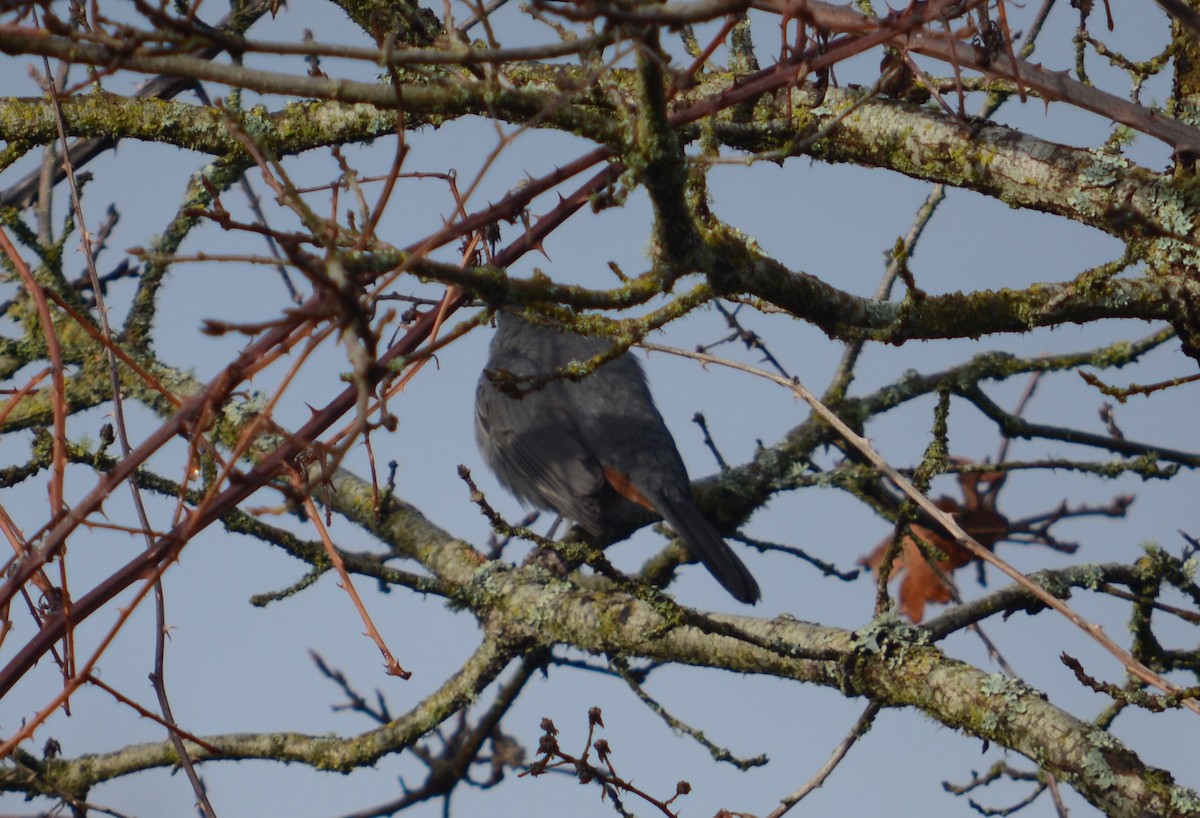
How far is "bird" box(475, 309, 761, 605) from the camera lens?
5.65 m

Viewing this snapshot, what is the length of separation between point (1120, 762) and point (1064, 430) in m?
2.34

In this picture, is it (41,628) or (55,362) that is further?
(41,628)

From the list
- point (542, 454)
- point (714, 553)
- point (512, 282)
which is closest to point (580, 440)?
point (542, 454)

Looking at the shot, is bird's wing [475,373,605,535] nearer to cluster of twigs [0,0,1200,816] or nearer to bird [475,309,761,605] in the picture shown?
bird [475,309,761,605]

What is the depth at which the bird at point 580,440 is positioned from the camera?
5652mm

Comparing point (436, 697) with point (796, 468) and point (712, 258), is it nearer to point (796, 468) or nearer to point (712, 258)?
point (796, 468)

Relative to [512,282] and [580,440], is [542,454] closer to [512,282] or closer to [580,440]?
[580,440]

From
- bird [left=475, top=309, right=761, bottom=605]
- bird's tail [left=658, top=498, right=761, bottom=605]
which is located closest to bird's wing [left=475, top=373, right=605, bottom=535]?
bird [left=475, top=309, right=761, bottom=605]

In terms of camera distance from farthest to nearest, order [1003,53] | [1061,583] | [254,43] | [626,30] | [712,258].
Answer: [1061,583], [1003,53], [712,258], [626,30], [254,43]

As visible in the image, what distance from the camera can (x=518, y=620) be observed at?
3.96m

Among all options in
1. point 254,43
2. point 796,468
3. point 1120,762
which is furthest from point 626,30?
point 796,468

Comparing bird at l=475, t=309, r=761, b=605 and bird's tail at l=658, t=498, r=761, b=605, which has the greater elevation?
bird at l=475, t=309, r=761, b=605

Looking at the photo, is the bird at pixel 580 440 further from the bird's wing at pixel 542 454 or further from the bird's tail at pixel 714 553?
the bird's tail at pixel 714 553

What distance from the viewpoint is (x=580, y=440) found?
5.99 metres
